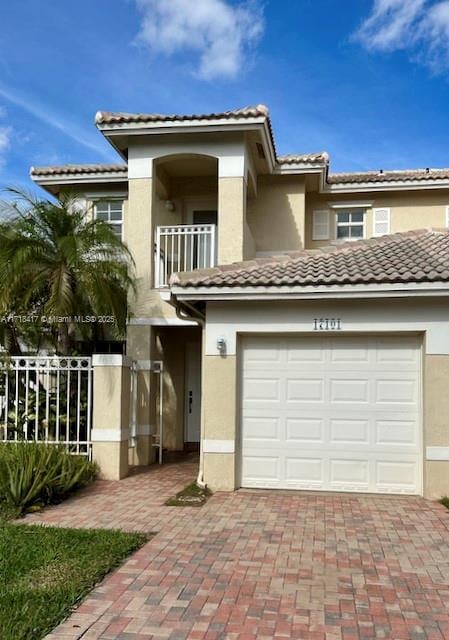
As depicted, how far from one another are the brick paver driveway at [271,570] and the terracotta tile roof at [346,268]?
11.9 ft

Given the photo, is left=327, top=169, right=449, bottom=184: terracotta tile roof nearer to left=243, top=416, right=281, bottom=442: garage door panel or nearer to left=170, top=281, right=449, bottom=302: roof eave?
left=170, top=281, right=449, bottom=302: roof eave

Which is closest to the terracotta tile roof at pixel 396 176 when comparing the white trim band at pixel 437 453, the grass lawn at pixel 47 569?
the white trim band at pixel 437 453

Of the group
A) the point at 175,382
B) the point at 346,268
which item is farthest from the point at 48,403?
the point at 346,268

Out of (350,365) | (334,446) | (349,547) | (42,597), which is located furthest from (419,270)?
(42,597)

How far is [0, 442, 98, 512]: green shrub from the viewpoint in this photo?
878 centimetres

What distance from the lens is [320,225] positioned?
17312 millimetres

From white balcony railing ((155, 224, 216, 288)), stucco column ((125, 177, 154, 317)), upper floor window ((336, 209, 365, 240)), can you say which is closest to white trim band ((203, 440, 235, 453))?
stucco column ((125, 177, 154, 317))

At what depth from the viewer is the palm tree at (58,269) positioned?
36.9ft

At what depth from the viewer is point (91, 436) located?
435 inches

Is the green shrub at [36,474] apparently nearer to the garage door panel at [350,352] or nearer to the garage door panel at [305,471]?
the garage door panel at [305,471]

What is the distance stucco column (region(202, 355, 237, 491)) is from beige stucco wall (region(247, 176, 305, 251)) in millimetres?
6637

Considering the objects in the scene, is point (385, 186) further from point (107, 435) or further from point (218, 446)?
point (107, 435)

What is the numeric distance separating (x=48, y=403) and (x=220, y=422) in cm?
367

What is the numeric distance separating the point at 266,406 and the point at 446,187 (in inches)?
392
